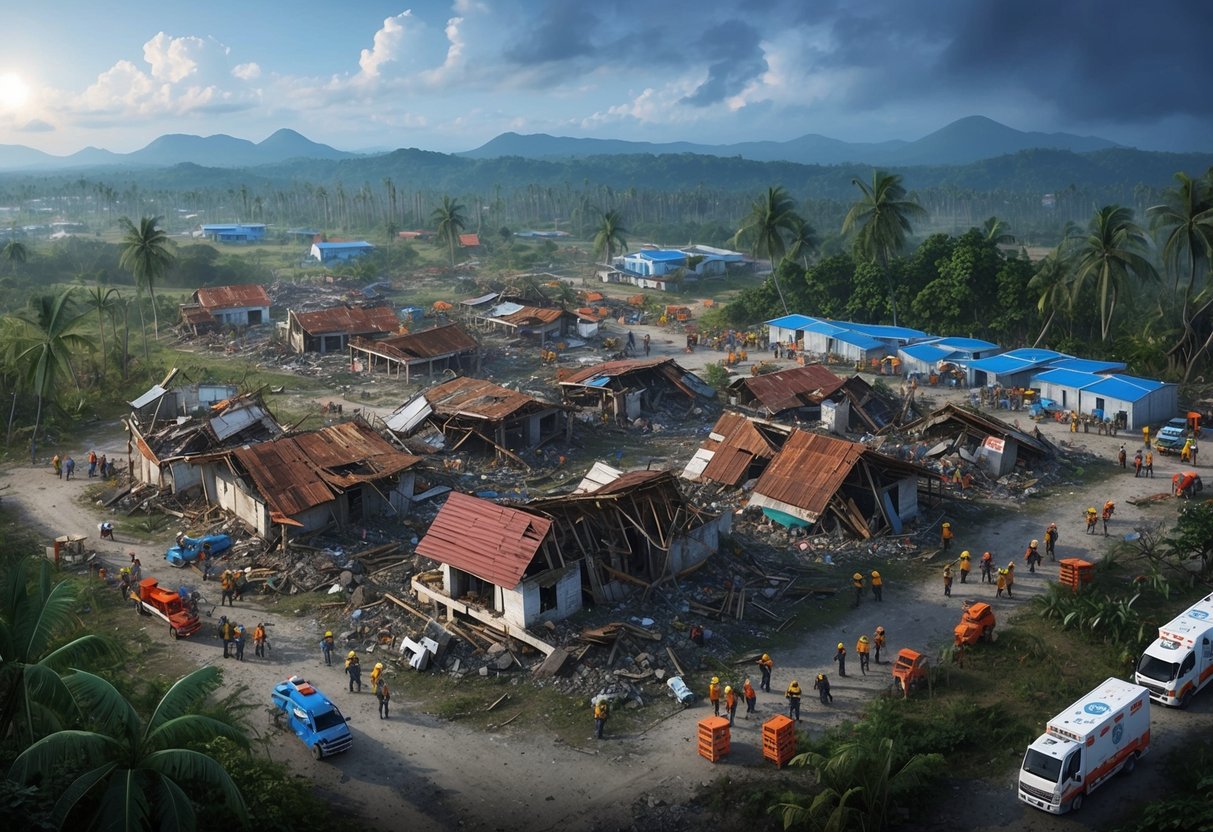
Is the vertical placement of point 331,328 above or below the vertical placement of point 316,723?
above

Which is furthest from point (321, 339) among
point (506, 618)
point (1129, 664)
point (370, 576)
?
point (1129, 664)

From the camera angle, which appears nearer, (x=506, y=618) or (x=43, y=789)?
(x=43, y=789)

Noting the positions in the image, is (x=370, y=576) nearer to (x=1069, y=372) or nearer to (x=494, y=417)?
(x=494, y=417)

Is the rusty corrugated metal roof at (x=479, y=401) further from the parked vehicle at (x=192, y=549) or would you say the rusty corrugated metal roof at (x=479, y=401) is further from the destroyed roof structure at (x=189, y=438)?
the parked vehicle at (x=192, y=549)

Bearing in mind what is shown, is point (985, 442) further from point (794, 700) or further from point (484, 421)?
point (794, 700)

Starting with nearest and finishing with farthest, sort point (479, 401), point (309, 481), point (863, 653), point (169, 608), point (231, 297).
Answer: point (863, 653), point (169, 608), point (309, 481), point (479, 401), point (231, 297)

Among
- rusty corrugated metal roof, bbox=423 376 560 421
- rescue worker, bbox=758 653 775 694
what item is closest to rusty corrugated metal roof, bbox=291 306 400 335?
rusty corrugated metal roof, bbox=423 376 560 421

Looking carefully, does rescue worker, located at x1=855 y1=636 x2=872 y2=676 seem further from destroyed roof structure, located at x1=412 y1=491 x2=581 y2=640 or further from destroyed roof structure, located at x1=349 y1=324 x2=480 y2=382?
destroyed roof structure, located at x1=349 y1=324 x2=480 y2=382

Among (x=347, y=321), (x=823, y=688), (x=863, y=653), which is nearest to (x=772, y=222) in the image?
(x=347, y=321)
